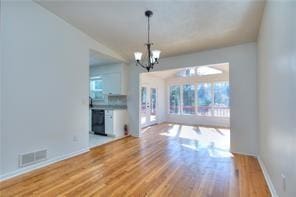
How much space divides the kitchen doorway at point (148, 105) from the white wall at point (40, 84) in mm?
3573

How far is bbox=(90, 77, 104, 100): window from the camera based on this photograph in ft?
21.0

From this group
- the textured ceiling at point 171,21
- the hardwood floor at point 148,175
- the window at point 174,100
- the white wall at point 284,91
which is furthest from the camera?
the window at point 174,100

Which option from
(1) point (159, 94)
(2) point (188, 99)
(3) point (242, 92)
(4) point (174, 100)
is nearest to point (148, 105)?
→ (1) point (159, 94)

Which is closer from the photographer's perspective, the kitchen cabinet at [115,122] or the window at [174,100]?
the kitchen cabinet at [115,122]

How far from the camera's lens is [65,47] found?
3740mm

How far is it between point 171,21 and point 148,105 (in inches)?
194

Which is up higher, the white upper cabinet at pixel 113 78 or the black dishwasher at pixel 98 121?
the white upper cabinet at pixel 113 78

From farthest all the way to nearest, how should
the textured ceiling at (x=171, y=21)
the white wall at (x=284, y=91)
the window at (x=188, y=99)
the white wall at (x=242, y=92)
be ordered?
1. the window at (x=188, y=99)
2. the white wall at (x=242, y=92)
3. the textured ceiling at (x=171, y=21)
4. the white wall at (x=284, y=91)

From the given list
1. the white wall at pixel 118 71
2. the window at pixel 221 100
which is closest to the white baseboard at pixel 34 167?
the white wall at pixel 118 71

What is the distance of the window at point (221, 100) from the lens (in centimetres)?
740

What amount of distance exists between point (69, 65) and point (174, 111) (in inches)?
238

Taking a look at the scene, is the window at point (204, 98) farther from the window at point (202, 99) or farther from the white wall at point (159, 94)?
the white wall at point (159, 94)

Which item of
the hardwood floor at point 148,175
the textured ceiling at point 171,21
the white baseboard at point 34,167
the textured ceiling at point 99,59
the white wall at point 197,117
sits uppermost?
the textured ceiling at point 171,21

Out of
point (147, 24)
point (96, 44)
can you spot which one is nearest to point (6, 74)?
point (96, 44)
